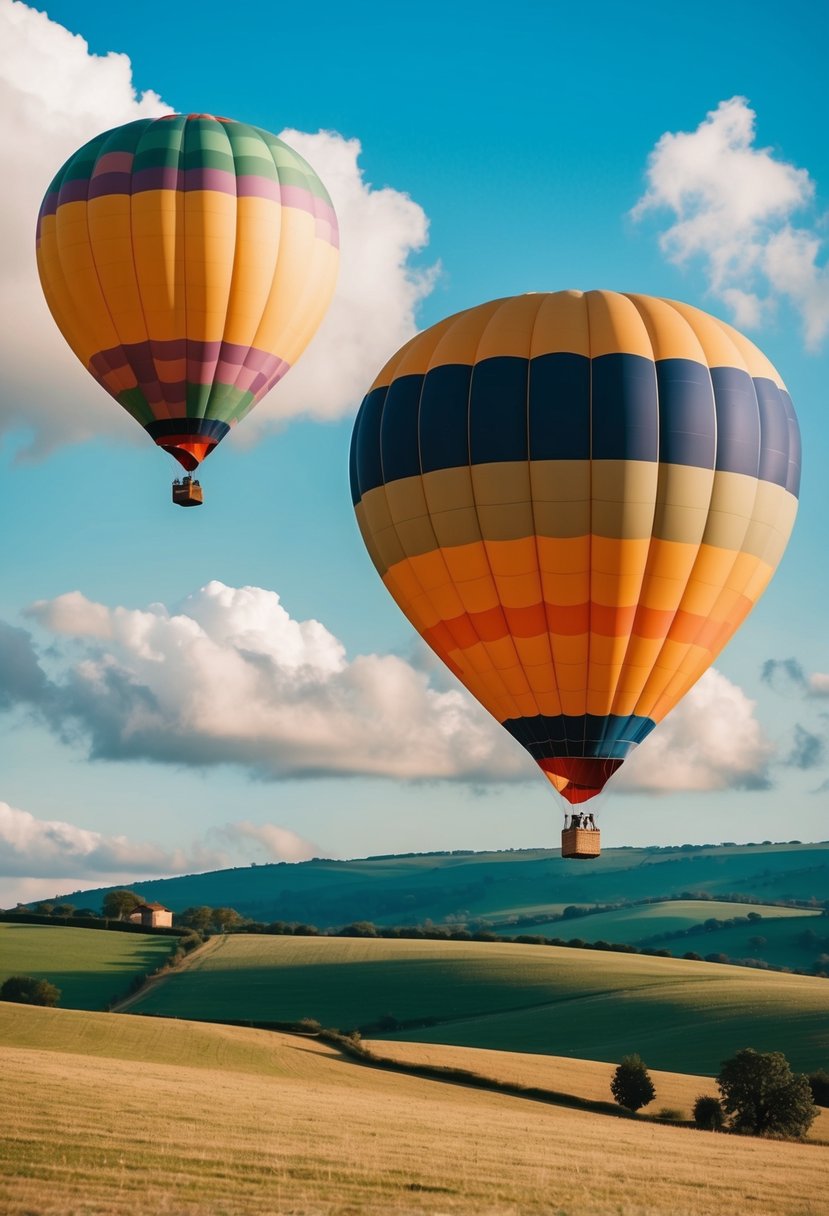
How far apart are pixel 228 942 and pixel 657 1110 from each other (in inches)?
2018

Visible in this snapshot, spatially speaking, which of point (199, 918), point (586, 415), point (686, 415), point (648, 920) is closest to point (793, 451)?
point (686, 415)

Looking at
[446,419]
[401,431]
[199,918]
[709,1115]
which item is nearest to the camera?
[446,419]

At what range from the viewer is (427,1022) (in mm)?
69312

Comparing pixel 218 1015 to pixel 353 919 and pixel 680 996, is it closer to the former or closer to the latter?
pixel 680 996

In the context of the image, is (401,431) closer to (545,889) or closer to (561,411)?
(561,411)

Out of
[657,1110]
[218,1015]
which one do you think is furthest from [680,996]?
[657,1110]

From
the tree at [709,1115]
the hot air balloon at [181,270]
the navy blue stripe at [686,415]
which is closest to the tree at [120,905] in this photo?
the tree at [709,1115]

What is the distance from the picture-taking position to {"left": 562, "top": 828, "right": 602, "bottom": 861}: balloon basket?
25.2m

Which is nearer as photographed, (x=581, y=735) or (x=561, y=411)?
(x=561, y=411)

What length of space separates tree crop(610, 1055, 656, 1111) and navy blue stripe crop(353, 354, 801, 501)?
75.7 ft

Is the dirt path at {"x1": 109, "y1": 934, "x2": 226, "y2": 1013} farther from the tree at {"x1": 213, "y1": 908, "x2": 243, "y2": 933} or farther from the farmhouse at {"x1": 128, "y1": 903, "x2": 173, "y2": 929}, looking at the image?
the tree at {"x1": 213, "y1": 908, "x2": 243, "y2": 933}

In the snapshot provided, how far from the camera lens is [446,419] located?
25.5 metres

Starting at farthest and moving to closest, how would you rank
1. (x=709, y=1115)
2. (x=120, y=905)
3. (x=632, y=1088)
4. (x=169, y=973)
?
(x=120, y=905)
(x=169, y=973)
(x=632, y=1088)
(x=709, y=1115)

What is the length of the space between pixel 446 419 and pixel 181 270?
28.2 feet
